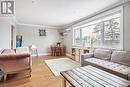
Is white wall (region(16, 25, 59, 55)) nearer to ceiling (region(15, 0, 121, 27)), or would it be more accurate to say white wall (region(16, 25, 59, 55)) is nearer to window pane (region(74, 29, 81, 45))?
window pane (region(74, 29, 81, 45))

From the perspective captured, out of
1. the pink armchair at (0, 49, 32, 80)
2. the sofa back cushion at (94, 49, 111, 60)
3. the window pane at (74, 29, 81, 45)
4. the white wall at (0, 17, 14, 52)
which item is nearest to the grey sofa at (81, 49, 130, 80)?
the sofa back cushion at (94, 49, 111, 60)

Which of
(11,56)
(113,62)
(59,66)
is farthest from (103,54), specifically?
(11,56)

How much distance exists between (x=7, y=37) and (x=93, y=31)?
13.3 feet

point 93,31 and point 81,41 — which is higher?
point 93,31

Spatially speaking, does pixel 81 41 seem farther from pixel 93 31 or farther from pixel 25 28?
pixel 25 28

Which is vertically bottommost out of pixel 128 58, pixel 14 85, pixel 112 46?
pixel 14 85

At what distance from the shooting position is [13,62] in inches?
108

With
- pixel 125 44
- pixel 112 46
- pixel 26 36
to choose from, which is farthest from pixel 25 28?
pixel 125 44

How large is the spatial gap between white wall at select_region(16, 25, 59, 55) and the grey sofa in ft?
15.2

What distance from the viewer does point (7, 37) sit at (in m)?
4.43

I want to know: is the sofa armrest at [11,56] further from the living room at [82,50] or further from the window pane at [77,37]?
the window pane at [77,37]

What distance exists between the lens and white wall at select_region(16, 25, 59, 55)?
6.92 m

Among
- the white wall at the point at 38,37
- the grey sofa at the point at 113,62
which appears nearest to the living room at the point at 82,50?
the grey sofa at the point at 113,62

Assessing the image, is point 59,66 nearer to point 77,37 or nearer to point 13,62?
point 13,62
